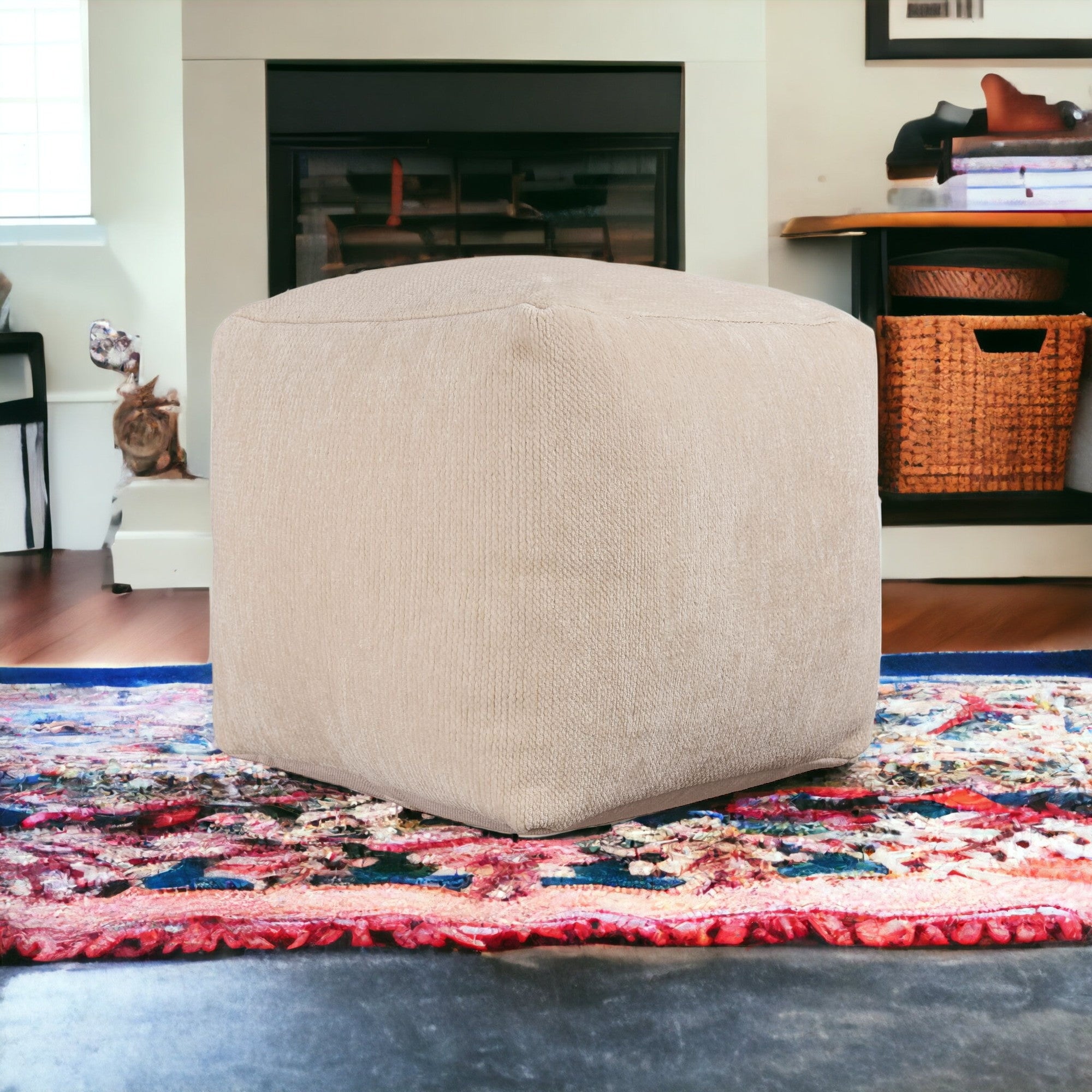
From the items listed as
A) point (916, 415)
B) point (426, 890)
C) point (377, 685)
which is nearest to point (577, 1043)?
point (426, 890)

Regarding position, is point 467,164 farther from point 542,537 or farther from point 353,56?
point 542,537

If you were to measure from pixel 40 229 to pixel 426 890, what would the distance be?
9.66 ft

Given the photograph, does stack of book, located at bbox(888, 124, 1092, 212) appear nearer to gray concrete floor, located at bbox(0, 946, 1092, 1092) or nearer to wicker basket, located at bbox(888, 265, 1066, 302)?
wicker basket, located at bbox(888, 265, 1066, 302)

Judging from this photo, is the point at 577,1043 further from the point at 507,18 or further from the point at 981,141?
the point at 507,18

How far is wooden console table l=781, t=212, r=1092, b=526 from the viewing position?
2.32 metres

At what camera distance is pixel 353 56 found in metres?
2.67

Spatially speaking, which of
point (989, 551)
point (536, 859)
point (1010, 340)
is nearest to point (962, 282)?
point (1010, 340)

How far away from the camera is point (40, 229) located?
3.27 meters

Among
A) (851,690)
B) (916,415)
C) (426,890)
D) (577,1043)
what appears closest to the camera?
(577,1043)

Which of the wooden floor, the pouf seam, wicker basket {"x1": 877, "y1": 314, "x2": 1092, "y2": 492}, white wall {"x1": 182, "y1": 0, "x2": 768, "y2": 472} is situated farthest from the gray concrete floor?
white wall {"x1": 182, "y1": 0, "x2": 768, "y2": 472}

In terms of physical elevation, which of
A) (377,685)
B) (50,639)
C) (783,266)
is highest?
(783,266)

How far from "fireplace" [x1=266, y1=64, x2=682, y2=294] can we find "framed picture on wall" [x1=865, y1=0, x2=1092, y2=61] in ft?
1.58

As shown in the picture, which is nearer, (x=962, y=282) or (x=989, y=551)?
(x=962, y=282)

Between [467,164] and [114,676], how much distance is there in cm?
165
